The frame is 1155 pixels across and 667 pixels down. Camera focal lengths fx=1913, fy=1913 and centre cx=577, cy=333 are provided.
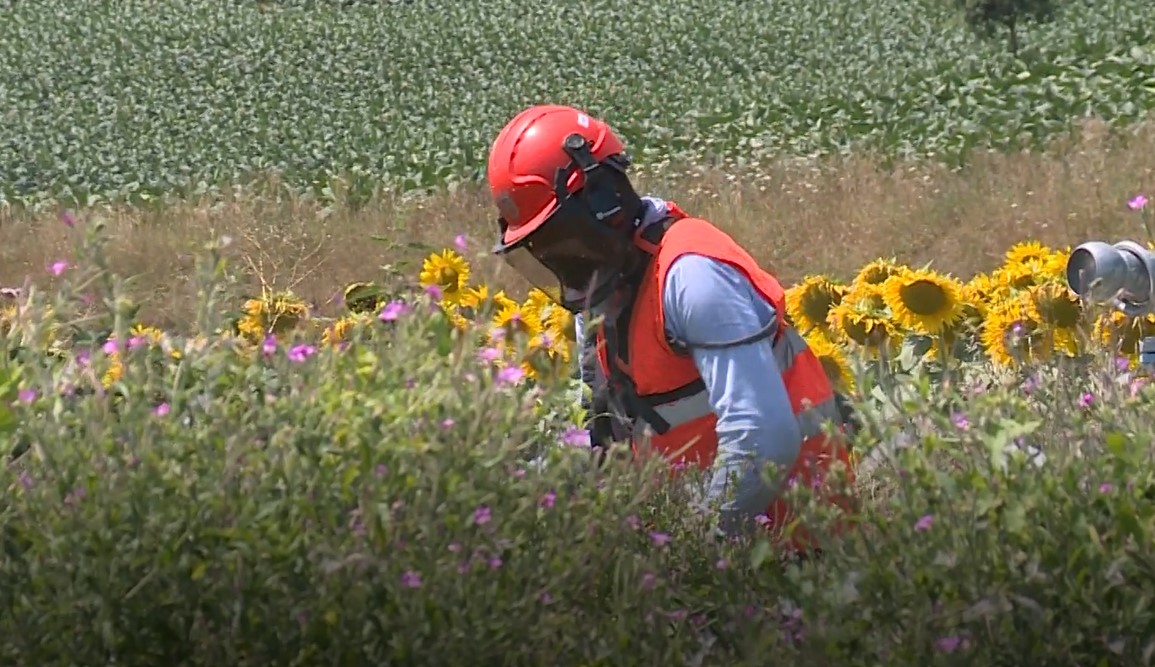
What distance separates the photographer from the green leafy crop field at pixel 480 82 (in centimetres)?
1895

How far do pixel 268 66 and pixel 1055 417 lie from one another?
25756 mm

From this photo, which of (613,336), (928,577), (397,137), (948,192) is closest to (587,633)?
(928,577)

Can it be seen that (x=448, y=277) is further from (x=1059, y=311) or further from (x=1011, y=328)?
(x=1059, y=311)

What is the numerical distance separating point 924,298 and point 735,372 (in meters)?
1.68

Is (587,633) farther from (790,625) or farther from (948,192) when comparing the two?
(948,192)

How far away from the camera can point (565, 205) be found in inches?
133

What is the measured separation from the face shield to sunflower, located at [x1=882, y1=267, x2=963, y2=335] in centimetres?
140

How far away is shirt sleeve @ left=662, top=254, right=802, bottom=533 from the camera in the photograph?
3043 millimetres

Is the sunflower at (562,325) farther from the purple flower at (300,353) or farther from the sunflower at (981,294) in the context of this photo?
the purple flower at (300,353)

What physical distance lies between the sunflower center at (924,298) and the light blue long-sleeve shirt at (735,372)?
1.44 metres

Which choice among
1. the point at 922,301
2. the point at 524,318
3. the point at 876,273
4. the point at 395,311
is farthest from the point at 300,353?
the point at 876,273

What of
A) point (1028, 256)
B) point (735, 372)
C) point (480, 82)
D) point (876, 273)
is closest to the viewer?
point (735, 372)

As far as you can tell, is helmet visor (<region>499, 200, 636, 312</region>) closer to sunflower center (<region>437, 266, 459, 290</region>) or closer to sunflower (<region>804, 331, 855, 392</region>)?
sunflower (<region>804, 331, 855, 392</region>)

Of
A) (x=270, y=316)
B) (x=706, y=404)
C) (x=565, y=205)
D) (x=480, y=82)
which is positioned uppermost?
(x=565, y=205)
